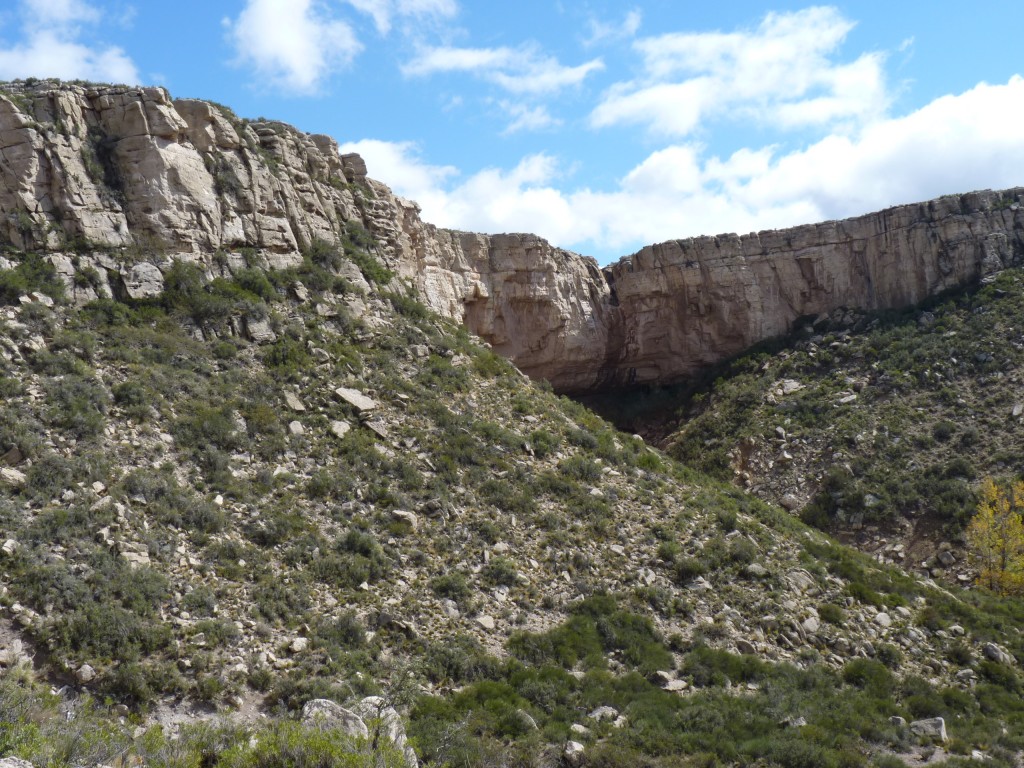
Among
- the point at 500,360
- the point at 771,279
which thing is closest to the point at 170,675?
the point at 500,360

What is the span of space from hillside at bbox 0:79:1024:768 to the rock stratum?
1.01ft

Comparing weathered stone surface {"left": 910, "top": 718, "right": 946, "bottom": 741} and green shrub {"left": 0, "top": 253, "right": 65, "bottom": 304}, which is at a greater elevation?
green shrub {"left": 0, "top": 253, "right": 65, "bottom": 304}

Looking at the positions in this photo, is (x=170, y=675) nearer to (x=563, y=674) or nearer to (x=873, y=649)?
(x=563, y=674)

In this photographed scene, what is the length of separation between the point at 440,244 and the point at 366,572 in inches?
819

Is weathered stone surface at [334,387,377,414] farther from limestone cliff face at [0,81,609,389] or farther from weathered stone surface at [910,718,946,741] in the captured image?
weathered stone surface at [910,718,946,741]

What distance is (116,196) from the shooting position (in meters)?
23.6

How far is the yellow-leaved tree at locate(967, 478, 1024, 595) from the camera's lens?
25861 millimetres

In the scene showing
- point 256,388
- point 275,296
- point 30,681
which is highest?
point 275,296

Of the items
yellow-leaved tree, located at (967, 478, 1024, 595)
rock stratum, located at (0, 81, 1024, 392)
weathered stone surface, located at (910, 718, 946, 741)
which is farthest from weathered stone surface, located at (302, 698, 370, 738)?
yellow-leaved tree, located at (967, 478, 1024, 595)

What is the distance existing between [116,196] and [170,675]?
15.2 meters

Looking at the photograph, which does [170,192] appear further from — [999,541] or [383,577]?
[999,541]

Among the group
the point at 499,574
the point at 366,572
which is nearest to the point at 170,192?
the point at 366,572

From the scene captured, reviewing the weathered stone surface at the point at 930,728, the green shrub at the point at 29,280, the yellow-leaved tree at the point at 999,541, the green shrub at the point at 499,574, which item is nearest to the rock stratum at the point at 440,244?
the green shrub at the point at 29,280

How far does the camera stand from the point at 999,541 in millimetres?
26578
